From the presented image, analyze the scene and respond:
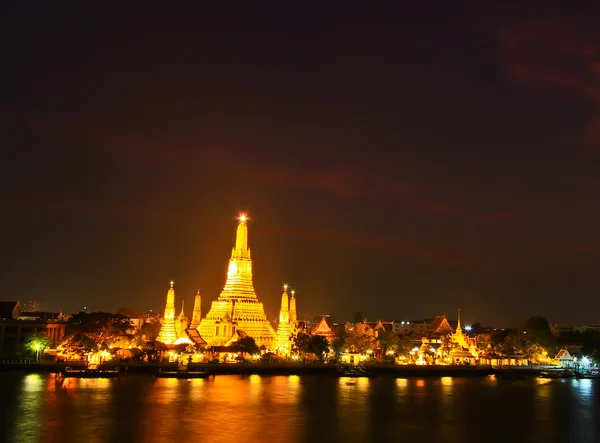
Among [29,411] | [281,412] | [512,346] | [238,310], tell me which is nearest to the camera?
[29,411]

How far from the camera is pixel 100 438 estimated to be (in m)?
33.2

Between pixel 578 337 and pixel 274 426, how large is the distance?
91.0 meters

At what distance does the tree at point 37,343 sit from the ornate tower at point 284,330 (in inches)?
1154

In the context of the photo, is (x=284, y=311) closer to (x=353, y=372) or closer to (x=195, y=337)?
(x=195, y=337)

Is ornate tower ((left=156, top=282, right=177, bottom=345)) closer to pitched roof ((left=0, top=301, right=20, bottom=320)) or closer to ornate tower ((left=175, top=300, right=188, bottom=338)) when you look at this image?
ornate tower ((left=175, top=300, right=188, bottom=338))

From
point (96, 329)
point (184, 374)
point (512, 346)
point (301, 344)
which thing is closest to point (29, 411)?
point (184, 374)

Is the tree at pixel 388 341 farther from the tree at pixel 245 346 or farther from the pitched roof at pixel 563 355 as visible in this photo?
the pitched roof at pixel 563 355

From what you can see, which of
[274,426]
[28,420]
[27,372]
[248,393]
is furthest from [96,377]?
[274,426]

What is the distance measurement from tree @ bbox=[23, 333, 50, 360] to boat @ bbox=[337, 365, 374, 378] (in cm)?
3123

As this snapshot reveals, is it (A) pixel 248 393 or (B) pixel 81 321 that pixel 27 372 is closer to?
(B) pixel 81 321

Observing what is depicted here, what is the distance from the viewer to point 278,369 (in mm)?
71750

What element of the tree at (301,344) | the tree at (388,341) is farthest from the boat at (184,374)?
the tree at (388,341)

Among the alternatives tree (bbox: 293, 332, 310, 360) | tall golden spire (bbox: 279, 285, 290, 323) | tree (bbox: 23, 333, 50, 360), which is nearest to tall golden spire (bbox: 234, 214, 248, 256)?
tall golden spire (bbox: 279, 285, 290, 323)

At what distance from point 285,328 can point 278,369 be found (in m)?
19.1
